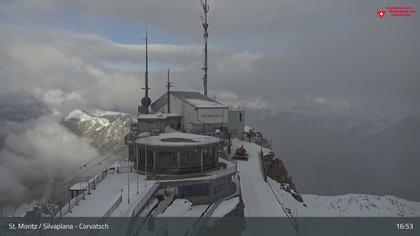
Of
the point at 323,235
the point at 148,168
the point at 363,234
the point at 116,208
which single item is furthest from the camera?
the point at 363,234

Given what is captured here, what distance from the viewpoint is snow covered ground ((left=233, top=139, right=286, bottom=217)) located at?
32.1m

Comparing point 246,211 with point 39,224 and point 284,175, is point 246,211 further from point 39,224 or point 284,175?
point 284,175

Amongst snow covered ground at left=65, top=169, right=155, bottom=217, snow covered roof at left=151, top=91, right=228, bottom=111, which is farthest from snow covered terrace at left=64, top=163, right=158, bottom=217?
snow covered roof at left=151, top=91, right=228, bottom=111

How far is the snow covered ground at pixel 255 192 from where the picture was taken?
105ft

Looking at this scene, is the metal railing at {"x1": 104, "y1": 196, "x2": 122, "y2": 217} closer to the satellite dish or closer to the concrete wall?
the concrete wall

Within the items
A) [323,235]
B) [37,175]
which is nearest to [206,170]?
[323,235]

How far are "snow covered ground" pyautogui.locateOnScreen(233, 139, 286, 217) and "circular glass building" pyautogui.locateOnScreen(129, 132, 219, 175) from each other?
550cm

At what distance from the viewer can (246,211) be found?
31359 mm

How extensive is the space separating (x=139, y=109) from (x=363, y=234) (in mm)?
33152

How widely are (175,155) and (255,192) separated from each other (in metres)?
11.4

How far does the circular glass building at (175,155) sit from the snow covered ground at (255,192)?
550 cm

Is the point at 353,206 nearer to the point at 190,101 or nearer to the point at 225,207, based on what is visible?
the point at 190,101

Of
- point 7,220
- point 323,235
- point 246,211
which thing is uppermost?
point 7,220

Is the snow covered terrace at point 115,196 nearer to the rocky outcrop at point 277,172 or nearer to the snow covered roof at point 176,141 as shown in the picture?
the snow covered roof at point 176,141
